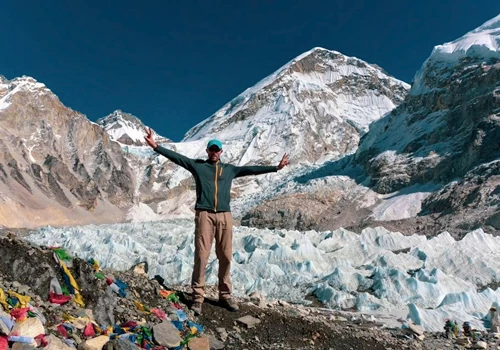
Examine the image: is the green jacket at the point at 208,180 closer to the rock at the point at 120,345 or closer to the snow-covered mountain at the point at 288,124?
the rock at the point at 120,345

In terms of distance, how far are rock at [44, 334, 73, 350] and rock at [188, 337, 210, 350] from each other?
50.7 inches

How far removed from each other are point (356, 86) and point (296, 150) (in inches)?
1885

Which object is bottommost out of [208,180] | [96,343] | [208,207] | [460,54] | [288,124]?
[96,343]

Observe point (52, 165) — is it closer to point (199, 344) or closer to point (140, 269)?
point (140, 269)

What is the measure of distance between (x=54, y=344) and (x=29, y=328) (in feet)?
0.74

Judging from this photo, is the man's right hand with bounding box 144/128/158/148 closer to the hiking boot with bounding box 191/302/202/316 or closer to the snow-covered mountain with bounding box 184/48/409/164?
the hiking boot with bounding box 191/302/202/316

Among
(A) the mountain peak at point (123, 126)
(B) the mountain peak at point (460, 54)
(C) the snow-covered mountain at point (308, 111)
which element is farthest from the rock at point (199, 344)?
(A) the mountain peak at point (123, 126)

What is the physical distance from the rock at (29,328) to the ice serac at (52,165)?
191 ft

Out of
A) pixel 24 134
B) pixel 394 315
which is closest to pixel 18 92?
pixel 24 134

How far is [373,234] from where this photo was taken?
2289cm

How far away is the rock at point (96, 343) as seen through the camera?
Result: 3.40 meters

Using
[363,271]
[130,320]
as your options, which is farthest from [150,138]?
[363,271]

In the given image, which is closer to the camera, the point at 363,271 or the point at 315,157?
the point at 363,271

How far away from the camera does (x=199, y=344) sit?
423 cm
